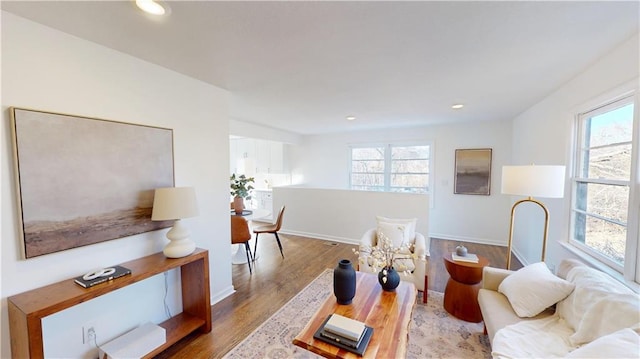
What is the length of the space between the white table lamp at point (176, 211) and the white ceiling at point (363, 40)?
1.07 metres

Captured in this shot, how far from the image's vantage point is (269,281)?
3.19 metres

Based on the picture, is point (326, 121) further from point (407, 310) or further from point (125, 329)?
point (125, 329)

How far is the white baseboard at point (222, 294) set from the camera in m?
2.68

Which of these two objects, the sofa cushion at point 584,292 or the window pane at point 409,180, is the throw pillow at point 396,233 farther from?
the window pane at point 409,180

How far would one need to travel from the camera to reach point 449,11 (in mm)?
1371

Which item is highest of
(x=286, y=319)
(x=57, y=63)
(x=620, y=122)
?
(x=57, y=63)

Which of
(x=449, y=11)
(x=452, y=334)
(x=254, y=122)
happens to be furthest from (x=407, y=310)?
(x=254, y=122)

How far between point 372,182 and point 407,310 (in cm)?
421

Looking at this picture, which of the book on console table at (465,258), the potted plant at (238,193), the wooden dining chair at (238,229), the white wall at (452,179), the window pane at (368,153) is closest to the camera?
the book on console table at (465,258)

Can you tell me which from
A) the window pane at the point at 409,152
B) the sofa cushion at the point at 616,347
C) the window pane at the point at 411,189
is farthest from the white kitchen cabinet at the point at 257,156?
the sofa cushion at the point at 616,347

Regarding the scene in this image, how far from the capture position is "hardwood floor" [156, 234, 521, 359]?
82.5 inches

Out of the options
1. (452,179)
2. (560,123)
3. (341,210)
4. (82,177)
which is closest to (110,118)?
(82,177)

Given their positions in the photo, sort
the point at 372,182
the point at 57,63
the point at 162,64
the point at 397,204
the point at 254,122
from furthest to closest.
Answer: the point at 372,182 < the point at 254,122 < the point at 397,204 < the point at 162,64 < the point at 57,63

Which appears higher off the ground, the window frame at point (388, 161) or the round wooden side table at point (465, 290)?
the window frame at point (388, 161)
